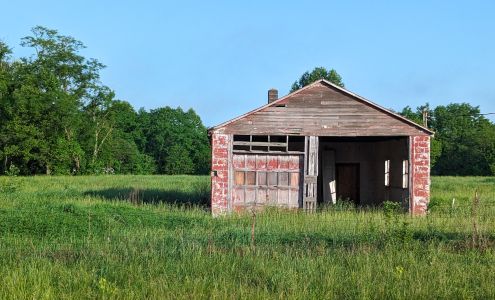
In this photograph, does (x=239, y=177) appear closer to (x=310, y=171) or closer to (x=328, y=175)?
(x=310, y=171)

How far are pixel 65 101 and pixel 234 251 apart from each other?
4814cm

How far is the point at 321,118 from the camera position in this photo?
21.4 m

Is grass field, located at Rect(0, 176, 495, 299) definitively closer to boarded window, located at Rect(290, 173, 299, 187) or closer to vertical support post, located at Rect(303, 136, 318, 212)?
vertical support post, located at Rect(303, 136, 318, 212)

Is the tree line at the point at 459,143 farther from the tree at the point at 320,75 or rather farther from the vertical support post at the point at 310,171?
the vertical support post at the point at 310,171

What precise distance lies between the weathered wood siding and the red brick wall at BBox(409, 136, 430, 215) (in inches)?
32.3

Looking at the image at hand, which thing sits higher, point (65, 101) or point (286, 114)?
point (65, 101)

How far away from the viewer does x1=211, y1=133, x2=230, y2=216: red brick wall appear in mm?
20938

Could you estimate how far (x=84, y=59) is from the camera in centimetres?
6366

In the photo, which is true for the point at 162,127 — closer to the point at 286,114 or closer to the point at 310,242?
the point at 286,114

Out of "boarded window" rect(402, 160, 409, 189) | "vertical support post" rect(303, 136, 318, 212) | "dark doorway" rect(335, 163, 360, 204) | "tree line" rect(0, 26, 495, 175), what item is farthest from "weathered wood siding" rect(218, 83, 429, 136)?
"tree line" rect(0, 26, 495, 175)

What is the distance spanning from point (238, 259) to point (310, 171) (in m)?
11.5

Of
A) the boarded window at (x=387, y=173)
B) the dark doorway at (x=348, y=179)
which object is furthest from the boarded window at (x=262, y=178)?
the dark doorway at (x=348, y=179)

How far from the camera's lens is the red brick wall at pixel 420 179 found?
20859 millimetres

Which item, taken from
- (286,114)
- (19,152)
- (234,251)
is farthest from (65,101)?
(234,251)
